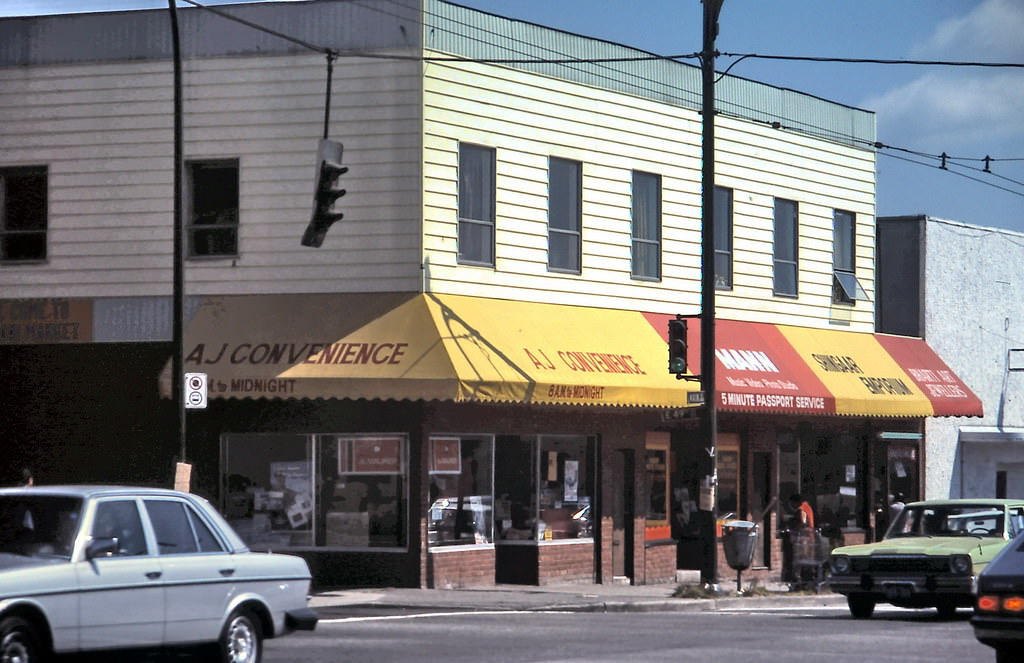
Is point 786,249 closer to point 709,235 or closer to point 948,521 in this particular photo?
point 709,235

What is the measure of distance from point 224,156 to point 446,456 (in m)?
5.51

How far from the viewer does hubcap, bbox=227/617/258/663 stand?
13.9 metres

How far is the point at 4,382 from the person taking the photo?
27297mm

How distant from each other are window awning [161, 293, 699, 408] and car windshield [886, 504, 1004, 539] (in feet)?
17.1

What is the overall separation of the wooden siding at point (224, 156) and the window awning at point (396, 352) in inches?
19.8

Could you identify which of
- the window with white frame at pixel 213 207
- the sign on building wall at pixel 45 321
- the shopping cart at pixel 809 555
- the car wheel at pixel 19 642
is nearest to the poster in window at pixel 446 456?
the window with white frame at pixel 213 207

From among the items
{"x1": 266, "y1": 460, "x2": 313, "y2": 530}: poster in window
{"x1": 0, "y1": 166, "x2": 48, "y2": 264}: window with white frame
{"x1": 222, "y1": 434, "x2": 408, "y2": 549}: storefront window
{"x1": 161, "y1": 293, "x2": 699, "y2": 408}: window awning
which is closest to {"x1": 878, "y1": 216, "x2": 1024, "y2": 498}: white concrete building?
{"x1": 161, "y1": 293, "x2": 699, "y2": 408}: window awning

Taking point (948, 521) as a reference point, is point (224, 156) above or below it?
above

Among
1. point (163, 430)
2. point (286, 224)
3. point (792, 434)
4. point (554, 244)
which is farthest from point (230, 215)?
point (792, 434)

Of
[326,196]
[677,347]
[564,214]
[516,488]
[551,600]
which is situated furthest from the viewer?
[564,214]

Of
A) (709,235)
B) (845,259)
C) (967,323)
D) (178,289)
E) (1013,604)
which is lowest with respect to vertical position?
(1013,604)

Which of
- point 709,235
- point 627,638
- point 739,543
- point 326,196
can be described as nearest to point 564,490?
point 739,543

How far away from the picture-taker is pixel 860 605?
21891 mm

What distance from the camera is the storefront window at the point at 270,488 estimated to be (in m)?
26.2
